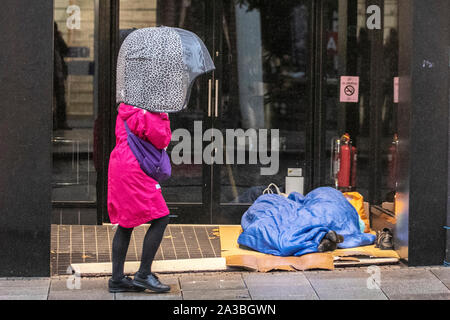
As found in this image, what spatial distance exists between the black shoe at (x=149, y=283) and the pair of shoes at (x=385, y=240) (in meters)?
2.32

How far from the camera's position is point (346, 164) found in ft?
28.6

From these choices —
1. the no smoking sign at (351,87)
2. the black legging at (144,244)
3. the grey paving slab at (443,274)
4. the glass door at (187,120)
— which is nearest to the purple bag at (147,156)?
the black legging at (144,244)

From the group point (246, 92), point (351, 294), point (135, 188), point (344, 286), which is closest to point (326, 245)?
point (344, 286)

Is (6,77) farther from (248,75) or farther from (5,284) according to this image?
(248,75)

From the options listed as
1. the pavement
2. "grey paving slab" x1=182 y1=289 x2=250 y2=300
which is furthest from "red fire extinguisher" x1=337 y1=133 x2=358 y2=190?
"grey paving slab" x1=182 y1=289 x2=250 y2=300

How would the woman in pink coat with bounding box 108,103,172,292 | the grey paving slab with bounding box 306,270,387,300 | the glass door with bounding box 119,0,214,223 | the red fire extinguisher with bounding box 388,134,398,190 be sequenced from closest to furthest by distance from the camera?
the woman in pink coat with bounding box 108,103,172,292 < the grey paving slab with bounding box 306,270,387,300 < the red fire extinguisher with bounding box 388,134,398,190 < the glass door with bounding box 119,0,214,223

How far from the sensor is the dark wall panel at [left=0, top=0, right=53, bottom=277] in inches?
247

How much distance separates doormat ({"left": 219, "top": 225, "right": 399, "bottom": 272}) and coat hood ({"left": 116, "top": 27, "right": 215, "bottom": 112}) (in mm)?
1615

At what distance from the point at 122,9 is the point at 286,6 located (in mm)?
1757

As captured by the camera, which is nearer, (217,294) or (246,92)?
(217,294)

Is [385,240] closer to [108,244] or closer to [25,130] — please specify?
[108,244]

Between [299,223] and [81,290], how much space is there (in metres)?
2.22

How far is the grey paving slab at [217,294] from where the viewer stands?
5.97m

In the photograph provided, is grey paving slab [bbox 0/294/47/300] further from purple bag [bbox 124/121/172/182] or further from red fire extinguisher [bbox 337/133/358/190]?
red fire extinguisher [bbox 337/133/358/190]
